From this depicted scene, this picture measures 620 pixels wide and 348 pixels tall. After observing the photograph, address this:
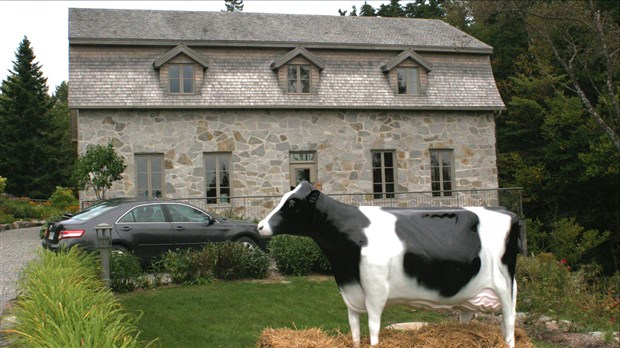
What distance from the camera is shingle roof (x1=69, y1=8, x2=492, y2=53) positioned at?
21.9 metres

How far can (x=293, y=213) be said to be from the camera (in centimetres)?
537

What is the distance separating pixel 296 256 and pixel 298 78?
10.8 m

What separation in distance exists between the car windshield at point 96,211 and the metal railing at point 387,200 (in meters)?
6.11

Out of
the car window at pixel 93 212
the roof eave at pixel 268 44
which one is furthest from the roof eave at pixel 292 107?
the car window at pixel 93 212

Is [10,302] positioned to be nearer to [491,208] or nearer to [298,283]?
[298,283]

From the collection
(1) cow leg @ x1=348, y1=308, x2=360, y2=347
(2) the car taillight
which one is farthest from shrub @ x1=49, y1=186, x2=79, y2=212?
(1) cow leg @ x1=348, y1=308, x2=360, y2=347

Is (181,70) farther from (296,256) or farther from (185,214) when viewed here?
(296,256)

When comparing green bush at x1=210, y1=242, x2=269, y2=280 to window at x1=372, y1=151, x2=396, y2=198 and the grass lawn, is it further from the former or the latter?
window at x1=372, y1=151, x2=396, y2=198

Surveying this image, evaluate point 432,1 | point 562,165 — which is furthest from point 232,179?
point 432,1

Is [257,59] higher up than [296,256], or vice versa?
[257,59]

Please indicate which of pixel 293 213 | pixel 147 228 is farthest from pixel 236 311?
pixel 293 213

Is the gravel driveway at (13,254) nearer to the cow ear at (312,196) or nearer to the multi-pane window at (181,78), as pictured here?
the cow ear at (312,196)

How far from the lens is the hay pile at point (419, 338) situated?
17.8ft

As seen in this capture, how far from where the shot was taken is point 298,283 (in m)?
12.0
